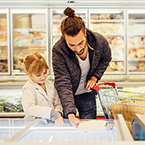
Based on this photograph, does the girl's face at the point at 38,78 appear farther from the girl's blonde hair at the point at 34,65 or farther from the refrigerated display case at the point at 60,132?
the refrigerated display case at the point at 60,132

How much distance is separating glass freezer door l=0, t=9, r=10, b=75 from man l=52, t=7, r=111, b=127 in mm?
2589

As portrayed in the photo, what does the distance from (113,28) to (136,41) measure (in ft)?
1.80

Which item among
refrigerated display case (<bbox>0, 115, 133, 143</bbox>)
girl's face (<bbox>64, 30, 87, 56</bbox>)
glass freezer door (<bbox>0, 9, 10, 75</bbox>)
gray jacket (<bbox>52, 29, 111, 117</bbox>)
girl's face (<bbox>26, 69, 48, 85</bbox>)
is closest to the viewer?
refrigerated display case (<bbox>0, 115, 133, 143</bbox>)

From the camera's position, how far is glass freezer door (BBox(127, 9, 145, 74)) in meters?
4.06

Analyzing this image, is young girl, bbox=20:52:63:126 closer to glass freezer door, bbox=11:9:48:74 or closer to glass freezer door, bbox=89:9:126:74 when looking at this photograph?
glass freezer door, bbox=11:9:48:74

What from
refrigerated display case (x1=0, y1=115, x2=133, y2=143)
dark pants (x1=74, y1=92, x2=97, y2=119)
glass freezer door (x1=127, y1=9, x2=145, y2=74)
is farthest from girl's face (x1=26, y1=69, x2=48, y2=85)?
glass freezer door (x1=127, y1=9, x2=145, y2=74)

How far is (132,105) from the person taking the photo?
1505 millimetres

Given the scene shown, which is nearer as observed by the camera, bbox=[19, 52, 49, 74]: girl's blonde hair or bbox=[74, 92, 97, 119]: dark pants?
bbox=[19, 52, 49, 74]: girl's blonde hair

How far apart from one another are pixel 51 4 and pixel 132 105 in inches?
120

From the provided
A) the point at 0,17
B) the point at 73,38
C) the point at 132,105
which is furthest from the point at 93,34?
the point at 0,17

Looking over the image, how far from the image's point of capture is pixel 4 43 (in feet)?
13.3

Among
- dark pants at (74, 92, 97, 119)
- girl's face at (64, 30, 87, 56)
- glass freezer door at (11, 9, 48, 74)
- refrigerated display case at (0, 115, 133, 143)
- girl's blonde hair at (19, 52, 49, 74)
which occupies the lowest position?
dark pants at (74, 92, 97, 119)

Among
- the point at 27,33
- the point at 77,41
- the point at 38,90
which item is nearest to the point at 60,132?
the point at 77,41

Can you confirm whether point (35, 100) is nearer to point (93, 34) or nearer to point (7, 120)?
point (7, 120)
